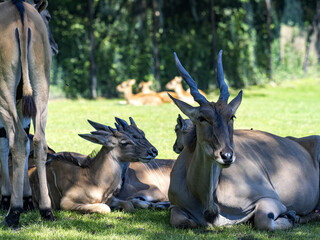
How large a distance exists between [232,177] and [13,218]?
1.84 metres

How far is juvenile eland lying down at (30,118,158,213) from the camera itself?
5934 mm

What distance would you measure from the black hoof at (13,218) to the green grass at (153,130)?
2.6 inches

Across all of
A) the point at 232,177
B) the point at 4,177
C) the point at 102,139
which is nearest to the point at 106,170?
the point at 102,139

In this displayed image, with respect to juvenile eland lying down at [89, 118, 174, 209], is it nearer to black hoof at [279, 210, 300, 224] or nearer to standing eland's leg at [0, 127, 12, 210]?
standing eland's leg at [0, 127, 12, 210]

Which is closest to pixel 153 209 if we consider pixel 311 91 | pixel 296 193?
pixel 296 193

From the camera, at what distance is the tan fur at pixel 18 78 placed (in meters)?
5.12

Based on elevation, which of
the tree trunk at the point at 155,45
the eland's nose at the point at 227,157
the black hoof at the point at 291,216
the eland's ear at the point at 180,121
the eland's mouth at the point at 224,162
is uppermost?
the tree trunk at the point at 155,45

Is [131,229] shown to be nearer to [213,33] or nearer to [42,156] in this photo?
[42,156]

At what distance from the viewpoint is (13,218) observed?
16.6ft

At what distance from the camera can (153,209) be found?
5.98m

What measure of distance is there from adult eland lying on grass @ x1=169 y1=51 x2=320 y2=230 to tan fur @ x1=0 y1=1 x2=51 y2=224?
118cm

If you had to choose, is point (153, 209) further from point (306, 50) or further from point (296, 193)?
point (306, 50)

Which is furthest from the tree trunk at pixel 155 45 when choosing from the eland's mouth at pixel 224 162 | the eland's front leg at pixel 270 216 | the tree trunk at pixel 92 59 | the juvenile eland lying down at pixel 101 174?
the eland's mouth at pixel 224 162

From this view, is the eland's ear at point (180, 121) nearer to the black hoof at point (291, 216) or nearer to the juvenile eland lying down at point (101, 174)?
the juvenile eland lying down at point (101, 174)
